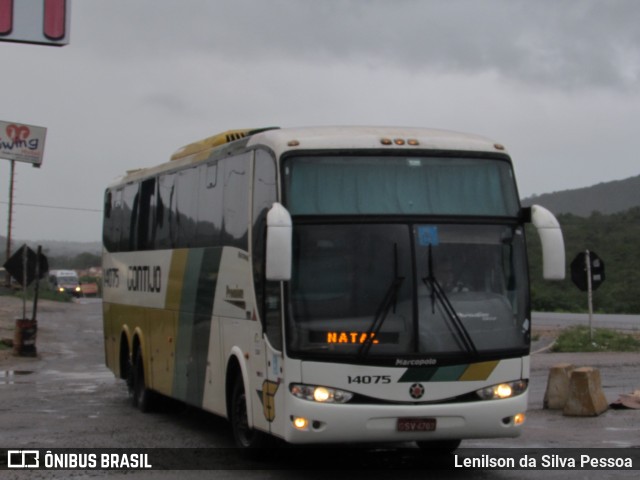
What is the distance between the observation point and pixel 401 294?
10055 millimetres

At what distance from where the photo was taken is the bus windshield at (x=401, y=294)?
9.96 metres

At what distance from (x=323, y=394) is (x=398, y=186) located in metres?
2.07

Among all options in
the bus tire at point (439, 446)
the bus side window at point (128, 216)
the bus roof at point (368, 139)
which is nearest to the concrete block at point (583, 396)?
the bus tire at point (439, 446)

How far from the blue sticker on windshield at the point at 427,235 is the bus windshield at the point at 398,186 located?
0.50 feet

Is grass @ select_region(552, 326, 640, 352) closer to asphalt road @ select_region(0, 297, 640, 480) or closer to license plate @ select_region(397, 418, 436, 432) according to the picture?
asphalt road @ select_region(0, 297, 640, 480)

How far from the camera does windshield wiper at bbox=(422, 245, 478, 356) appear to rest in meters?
10.1

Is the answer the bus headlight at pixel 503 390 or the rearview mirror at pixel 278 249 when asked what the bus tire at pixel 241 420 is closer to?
the rearview mirror at pixel 278 249

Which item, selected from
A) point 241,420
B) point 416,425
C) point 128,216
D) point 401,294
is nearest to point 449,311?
point 401,294

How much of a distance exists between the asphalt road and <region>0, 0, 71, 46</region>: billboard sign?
594 cm

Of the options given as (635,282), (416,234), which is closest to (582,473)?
(416,234)

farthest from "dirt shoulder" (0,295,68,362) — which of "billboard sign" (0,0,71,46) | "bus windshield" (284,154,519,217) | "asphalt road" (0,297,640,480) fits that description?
"bus windshield" (284,154,519,217)

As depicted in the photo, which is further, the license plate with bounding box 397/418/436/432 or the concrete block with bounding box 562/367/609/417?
the concrete block with bounding box 562/367/609/417

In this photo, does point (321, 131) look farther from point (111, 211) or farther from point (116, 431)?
point (111, 211)

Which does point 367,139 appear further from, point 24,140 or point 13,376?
point 24,140
